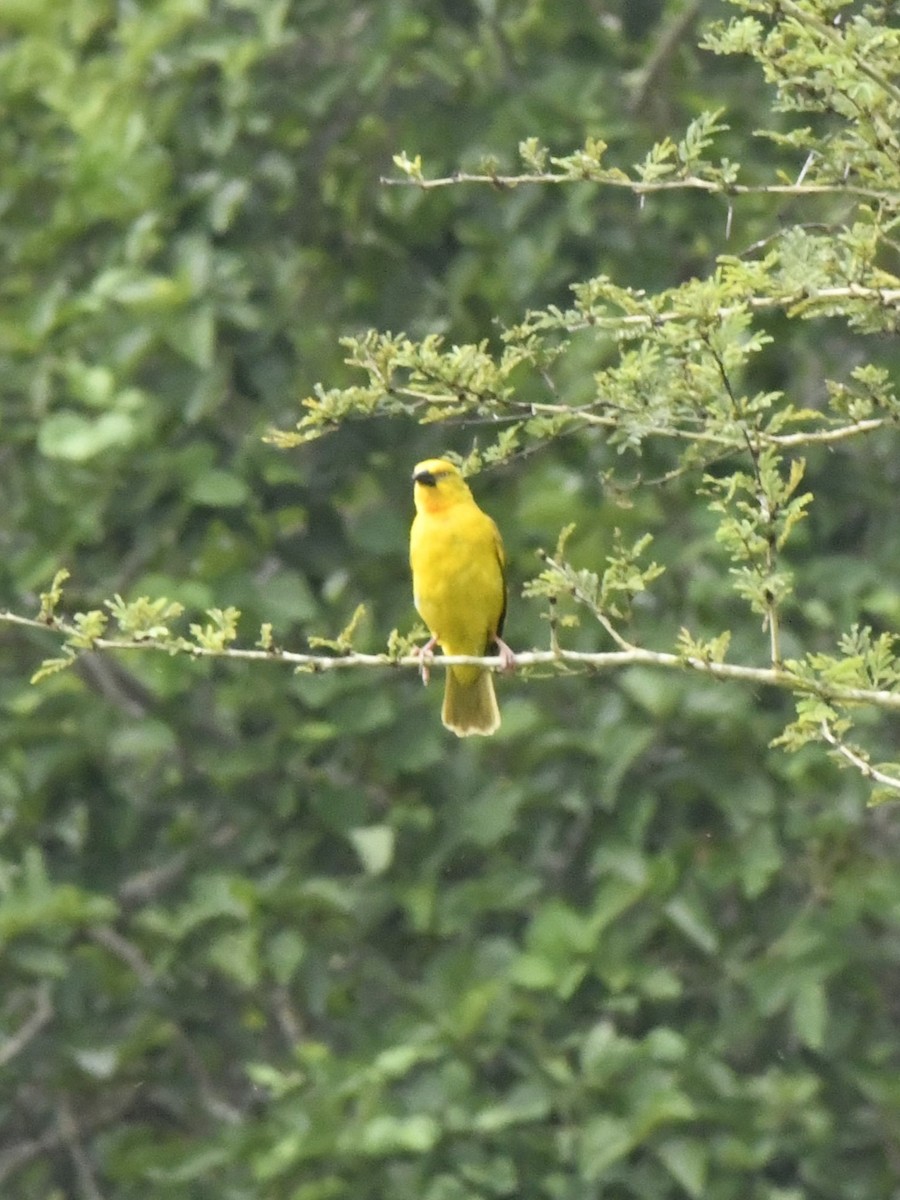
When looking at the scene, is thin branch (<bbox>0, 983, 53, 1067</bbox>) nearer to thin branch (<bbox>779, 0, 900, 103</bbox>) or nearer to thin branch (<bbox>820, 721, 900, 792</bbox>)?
thin branch (<bbox>820, 721, 900, 792</bbox>)

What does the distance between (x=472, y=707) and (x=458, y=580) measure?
0.92 feet

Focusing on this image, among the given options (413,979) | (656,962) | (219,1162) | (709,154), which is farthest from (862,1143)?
(709,154)

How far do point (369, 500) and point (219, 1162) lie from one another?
59.9 inches

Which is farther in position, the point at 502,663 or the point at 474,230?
the point at 474,230

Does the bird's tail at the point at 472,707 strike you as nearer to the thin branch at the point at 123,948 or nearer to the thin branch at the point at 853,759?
the thin branch at the point at 123,948

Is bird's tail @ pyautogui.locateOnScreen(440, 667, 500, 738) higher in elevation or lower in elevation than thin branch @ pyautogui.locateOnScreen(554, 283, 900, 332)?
lower

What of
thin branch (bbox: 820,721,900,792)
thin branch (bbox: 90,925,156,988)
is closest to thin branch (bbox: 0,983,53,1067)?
thin branch (bbox: 90,925,156,988)

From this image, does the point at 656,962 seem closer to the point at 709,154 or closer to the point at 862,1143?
the point at 862,1143

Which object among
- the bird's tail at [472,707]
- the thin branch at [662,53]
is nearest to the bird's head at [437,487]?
the bird's tail at [472,707]

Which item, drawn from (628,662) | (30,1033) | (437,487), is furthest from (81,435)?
(628,662)

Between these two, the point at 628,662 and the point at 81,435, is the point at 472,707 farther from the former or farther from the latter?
the point at 628,662

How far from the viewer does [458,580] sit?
4.98 metres

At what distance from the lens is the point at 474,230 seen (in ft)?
18.5

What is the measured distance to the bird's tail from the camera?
5.07 meters
